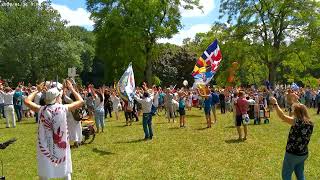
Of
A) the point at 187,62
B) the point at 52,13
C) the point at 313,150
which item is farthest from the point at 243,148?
the point at 187,62

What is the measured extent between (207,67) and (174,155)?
8.31 meters

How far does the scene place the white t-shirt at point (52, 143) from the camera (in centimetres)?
715

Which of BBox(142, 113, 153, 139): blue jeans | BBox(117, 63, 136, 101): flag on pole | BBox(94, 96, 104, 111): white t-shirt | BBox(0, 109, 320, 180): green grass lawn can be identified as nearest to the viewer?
BBox(0, 109, 320, 180): green grass lawn

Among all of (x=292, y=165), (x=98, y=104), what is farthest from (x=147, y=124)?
(x=292, y=165)

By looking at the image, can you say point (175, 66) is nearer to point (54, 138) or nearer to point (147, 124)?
point (147, 124)

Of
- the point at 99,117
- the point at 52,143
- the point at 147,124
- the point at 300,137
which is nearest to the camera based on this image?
the point at 52,143

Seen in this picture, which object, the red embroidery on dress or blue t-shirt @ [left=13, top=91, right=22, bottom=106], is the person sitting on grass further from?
blue t-shirt @ [left=13, top=91, right=22, bottom=106]

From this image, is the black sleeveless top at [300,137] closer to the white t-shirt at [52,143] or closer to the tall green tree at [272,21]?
the white t-shirt at [52,143]

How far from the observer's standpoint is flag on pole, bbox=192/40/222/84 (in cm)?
2112

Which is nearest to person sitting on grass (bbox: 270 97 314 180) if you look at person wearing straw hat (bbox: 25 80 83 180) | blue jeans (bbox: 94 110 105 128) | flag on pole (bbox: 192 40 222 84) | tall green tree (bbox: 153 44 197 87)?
person wearing straw hat (bbox: 25 80 83 180)

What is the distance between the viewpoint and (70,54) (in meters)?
51.1

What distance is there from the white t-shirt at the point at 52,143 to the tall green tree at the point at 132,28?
3733cm

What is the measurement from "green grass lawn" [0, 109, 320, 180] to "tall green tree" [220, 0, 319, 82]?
83.8 feet

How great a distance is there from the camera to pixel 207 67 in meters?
21.6
